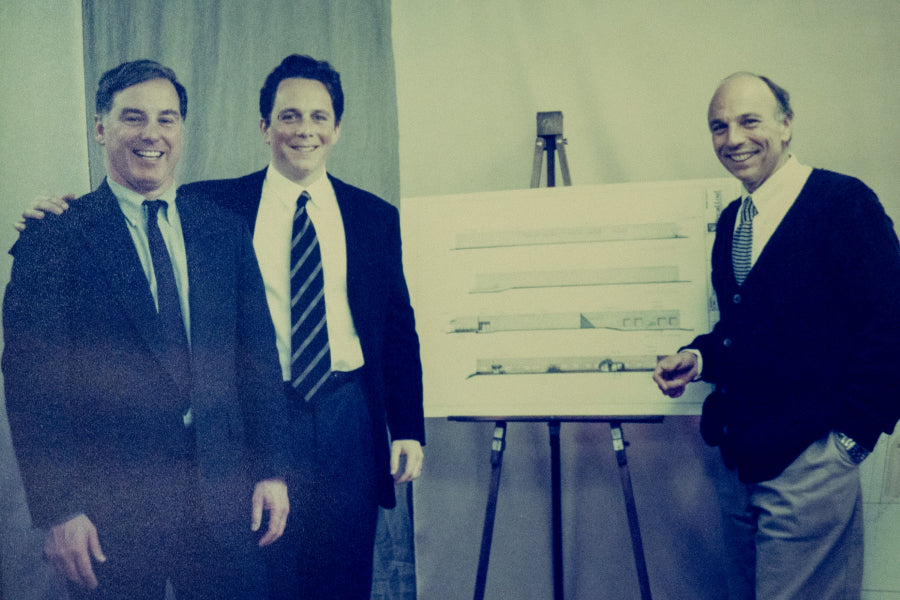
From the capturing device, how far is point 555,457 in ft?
6.35

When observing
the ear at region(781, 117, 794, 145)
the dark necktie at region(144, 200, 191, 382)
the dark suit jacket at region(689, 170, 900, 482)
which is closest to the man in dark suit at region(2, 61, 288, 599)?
A: the dark necktie at region(144, 200, 191, 382)

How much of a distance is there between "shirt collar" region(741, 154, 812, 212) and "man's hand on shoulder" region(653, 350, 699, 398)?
0.44 meters

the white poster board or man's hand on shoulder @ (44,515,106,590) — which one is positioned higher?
the white poster board

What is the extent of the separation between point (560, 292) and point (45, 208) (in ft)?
4.34

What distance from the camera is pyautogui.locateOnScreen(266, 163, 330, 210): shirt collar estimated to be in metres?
1.66

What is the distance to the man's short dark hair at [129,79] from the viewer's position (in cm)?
148

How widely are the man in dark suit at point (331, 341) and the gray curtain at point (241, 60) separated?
0.07 meters

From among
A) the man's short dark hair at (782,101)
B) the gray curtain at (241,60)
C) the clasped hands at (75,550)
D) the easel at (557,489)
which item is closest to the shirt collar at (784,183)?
the man's short dark hair at (782,101)

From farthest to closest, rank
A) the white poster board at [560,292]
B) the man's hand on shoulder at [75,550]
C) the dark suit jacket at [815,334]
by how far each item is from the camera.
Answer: the white poster board at [560,292] < the dark suit jacket at [815,334] < the man's hand on shoulder at [75,550]

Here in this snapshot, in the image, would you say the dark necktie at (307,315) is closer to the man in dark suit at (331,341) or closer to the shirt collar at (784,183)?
the man in dark suit at (331,341)

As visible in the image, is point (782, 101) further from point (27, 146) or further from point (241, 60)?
point (27, 146)

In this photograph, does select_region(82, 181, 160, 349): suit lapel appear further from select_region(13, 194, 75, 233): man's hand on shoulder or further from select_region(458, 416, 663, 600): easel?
select_region(458, 416, 663, 600): easel

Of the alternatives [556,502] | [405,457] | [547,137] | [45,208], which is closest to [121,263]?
[45,208]

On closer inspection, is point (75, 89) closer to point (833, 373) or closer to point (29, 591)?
point (29, 591)
